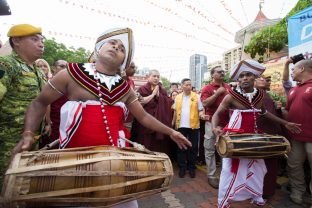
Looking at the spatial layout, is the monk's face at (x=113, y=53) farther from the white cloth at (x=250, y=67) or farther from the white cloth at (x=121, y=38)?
the white cloth at (x=250, y=67)

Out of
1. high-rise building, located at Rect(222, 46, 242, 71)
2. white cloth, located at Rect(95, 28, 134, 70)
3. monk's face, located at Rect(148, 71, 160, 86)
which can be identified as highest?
high-rise building, located at Rect(222, 46, 242, 71)

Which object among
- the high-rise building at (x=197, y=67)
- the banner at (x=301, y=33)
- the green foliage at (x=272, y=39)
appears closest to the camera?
the banner at (x=301, y=33)

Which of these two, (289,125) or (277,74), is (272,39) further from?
(289,125)

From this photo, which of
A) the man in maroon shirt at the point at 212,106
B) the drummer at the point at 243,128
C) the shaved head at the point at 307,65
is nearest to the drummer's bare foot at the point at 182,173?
the man in maroon shirt at the point at 212,106

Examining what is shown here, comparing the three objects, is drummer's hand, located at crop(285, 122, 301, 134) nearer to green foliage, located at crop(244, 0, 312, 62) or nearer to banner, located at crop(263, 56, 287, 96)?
banner, located at crop(263, 56, 287, 96)

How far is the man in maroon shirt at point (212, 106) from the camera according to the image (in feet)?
16.0

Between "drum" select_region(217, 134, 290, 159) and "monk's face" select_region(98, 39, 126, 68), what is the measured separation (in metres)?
1.74

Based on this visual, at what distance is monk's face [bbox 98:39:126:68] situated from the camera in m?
2.18

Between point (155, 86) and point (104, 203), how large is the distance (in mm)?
4163

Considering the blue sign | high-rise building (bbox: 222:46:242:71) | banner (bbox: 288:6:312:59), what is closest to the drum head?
banner (bbox: 288:6:312:59)

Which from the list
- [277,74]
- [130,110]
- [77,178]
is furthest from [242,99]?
[277,74]

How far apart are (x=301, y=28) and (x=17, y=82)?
527 cm

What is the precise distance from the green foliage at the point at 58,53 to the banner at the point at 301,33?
24.4m

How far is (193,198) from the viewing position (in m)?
4.16
